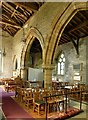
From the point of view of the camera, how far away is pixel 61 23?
7.45 metres

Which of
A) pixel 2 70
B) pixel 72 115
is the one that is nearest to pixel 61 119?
pixel 72 115

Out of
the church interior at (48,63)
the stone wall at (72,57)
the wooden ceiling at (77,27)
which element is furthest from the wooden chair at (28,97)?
the stone wall at (72,57)

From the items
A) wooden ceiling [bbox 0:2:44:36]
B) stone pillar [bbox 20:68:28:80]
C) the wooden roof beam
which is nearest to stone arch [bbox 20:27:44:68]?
stone pillar [bbox 20:68:28:80]

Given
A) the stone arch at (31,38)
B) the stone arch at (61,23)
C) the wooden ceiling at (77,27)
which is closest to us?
the stone arch at (61,23)

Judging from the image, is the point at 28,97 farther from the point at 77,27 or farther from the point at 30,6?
the point at 30,6

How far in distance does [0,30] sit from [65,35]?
909 cm

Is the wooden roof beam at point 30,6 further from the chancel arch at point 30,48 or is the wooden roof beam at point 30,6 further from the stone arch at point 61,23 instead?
the stone arch at point 61,23

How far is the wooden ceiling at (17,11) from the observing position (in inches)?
395

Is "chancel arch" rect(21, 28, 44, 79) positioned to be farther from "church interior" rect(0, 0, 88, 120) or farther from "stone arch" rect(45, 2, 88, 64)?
"stone arch" rect(45, 2, 88, 64)

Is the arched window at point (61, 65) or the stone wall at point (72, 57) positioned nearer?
the stone wall at point (72, 57)

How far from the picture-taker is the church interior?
5914 millimetres

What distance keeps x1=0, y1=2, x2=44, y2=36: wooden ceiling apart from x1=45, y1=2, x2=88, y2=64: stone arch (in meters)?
2.71

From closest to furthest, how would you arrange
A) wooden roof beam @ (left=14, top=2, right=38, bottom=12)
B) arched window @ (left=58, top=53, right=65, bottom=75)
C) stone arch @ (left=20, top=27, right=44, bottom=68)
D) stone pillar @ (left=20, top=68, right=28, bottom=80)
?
stone arch @ (left=20, top=27, right=44, bottom=68) < wooden roof beam @ (left=14, top=2, right=38, bottom=12) < stone pillar @ (left=20, top=68, right=28, bottom=80) < arched window @ (left=58, top=53, right=65, bottom=75)

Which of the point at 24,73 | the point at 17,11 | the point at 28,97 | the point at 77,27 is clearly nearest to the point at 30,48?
the point at 24,73
